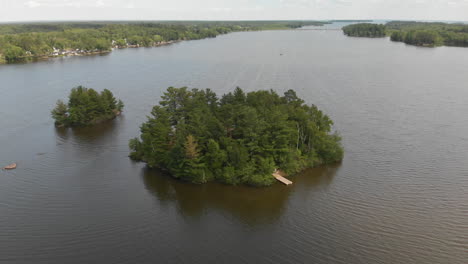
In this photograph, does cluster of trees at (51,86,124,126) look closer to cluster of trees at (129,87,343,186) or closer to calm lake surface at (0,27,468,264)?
calm lake surface at (0,27,468,264)

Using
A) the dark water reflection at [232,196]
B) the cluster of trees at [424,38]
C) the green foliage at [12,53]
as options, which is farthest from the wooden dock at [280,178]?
the cluster of trees at [424,38]

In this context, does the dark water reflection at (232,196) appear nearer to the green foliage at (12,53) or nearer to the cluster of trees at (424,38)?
the green foliage at (12,53)

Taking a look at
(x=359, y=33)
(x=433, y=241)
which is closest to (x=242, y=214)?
(x=433, y=241)

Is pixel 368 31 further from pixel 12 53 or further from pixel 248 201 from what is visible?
pixel 248 201

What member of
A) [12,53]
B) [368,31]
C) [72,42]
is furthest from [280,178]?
[368,31]

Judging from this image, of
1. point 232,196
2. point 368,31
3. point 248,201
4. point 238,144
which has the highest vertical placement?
point 368,31

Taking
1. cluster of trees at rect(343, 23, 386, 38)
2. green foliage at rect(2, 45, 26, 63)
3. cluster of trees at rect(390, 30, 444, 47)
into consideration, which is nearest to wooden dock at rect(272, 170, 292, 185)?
green foliage at rect(2, 45, 26, 63)

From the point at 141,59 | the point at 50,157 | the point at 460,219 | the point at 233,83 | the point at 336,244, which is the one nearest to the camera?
the point at 336,244

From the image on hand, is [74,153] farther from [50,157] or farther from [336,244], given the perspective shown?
[336,244]
